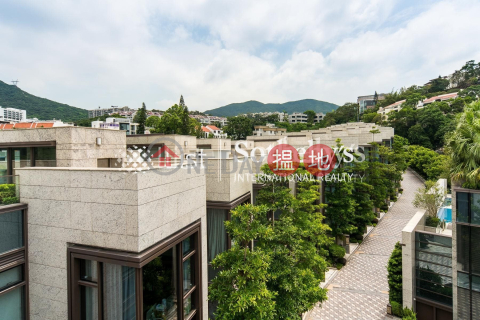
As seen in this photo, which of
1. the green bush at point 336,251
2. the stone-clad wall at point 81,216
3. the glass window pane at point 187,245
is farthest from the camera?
the green bush at point 336,251

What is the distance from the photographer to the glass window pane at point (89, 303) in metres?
4.38

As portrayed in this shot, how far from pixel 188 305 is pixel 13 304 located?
10.8 ft

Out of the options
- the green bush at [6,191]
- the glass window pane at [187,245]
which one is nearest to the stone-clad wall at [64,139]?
the green bush at [6,191]

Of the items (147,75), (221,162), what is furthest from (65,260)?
(147,75)

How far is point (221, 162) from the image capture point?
762cm

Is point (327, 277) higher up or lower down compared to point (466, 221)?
lower down

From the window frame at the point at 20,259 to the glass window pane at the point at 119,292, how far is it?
5.60ft

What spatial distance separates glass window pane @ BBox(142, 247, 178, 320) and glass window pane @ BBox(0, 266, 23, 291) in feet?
7.86

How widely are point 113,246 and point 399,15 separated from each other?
1921 cm

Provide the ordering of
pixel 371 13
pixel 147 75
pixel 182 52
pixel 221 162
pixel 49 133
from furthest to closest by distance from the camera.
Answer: pixel 147 75
pixel 182 52
pixel 371 13
pixel 49 133
pixel 221 162

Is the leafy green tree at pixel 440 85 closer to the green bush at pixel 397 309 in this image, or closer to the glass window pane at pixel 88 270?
the green bush at pixel 397 309

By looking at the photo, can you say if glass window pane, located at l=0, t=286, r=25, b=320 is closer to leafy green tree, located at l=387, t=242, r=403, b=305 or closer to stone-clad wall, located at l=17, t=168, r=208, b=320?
stone-clad wall, located at l=17, t=168, r=208, b=320

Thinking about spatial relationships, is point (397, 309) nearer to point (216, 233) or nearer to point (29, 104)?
point (216, 233)

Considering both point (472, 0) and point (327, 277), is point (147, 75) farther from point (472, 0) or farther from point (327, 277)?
point (472, 0)
